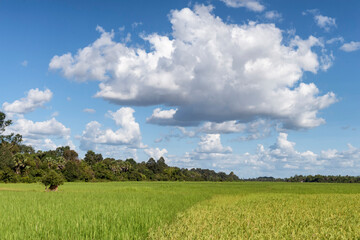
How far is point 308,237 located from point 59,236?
758cm

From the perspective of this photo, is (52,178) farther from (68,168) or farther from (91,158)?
(91,158)

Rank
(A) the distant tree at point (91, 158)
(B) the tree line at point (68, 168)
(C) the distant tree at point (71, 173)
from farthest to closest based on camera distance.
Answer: (A) the distant tree at point (91, 158), (C) the distant tree at point (71, 173), (B) the tree line at point (68, 168)

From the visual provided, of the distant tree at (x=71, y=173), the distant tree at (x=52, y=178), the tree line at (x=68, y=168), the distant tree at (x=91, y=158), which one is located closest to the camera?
the distant tree at (x=52, y=178)

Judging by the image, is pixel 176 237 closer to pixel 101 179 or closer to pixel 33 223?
pixel 33 223

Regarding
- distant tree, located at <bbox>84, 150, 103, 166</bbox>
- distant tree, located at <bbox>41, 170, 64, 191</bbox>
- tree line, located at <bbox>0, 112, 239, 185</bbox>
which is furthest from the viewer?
distant tree, located at <bbox>84, 150, 103, 166</bbox>

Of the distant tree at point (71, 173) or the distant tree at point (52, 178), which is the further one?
the distant tree at point (71, 173)

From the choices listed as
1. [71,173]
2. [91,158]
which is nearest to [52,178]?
[71,173]

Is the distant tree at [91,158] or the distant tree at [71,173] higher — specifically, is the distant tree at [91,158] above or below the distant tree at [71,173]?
above

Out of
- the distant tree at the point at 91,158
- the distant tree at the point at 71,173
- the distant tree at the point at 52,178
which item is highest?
the distant tree at the point at 91,158

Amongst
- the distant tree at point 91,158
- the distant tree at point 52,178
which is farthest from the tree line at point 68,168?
the distant tree at point 52,178

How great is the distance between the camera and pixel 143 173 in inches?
4515

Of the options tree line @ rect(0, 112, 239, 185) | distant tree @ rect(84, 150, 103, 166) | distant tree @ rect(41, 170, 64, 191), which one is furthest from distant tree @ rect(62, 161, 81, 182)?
distant tree @ rect(41, 170, 64, 191)

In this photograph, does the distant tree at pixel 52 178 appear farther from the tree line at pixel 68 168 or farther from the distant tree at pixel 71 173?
the distant tree at pixel 71 173

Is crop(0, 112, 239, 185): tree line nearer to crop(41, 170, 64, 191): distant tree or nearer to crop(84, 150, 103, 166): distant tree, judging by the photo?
crop(84, 150, 103, 166): distant tree
